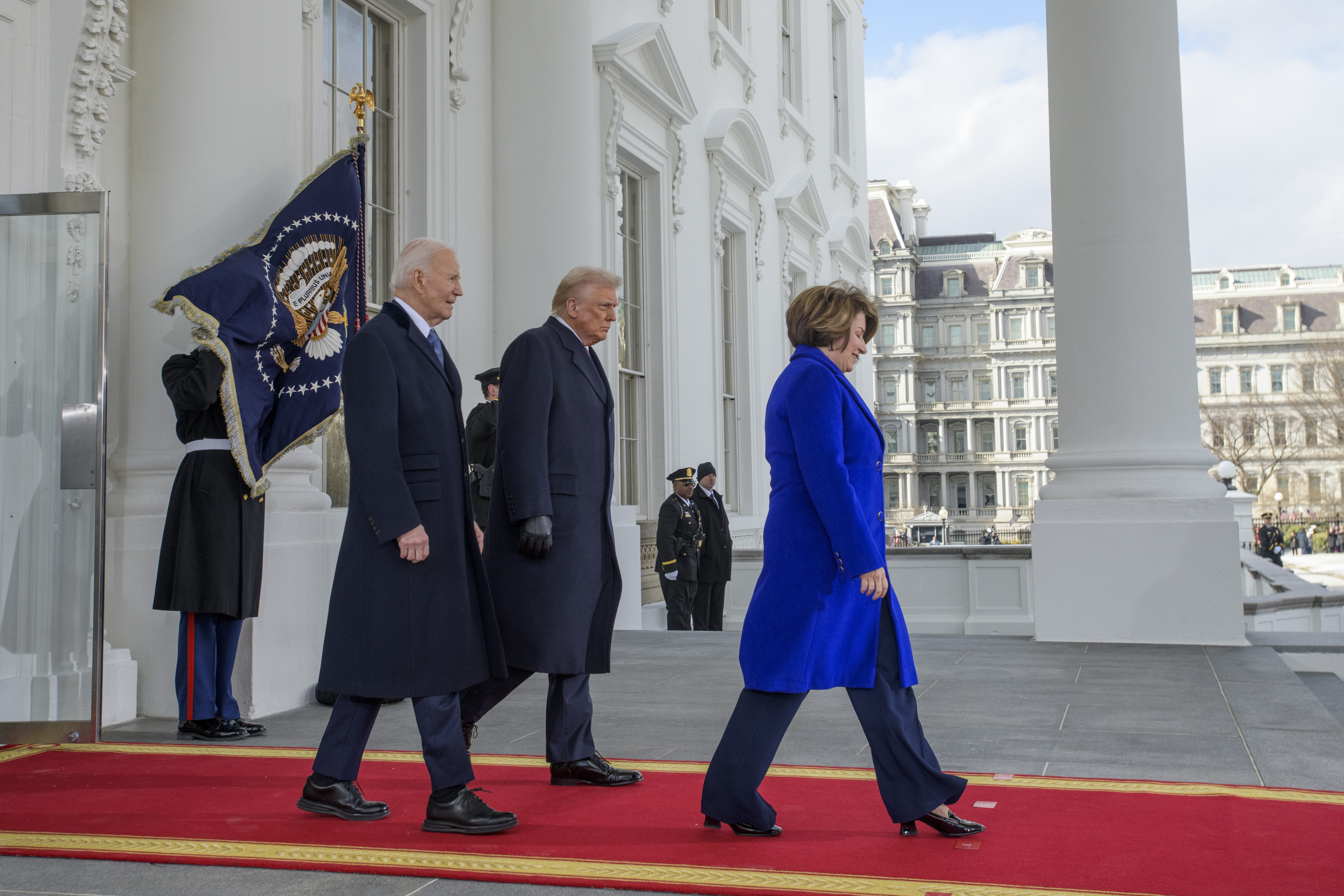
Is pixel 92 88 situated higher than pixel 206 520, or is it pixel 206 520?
pixel 92 88

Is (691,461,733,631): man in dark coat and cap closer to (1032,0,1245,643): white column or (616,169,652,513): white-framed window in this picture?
(616,169,652,513): white-framed window

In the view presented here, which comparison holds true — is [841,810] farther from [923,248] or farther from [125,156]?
[923,248]

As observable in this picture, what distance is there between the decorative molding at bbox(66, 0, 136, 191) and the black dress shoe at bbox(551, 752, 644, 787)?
11.4 feet

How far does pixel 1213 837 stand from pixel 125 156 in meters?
5.55

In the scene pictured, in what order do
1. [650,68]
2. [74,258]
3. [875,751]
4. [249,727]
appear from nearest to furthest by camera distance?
[875,751] → [249,727] → [74,258] → [650,68]

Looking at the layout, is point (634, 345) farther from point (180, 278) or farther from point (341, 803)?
point (341, 803)

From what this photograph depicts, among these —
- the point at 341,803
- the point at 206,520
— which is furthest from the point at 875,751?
the point at 206,520

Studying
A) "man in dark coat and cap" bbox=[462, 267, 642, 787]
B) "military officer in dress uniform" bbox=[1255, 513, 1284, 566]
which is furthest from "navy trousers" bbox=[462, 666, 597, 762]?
"military officer in dress uniform" bbox=[1255, 513, 1284, 566]

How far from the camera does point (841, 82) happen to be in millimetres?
22422

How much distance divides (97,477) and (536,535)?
215 centimetres

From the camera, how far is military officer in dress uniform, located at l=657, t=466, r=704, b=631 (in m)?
10.7

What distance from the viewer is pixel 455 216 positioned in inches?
351

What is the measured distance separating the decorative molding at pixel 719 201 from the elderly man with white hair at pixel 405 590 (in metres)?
11.6

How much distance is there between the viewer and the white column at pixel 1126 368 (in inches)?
291
